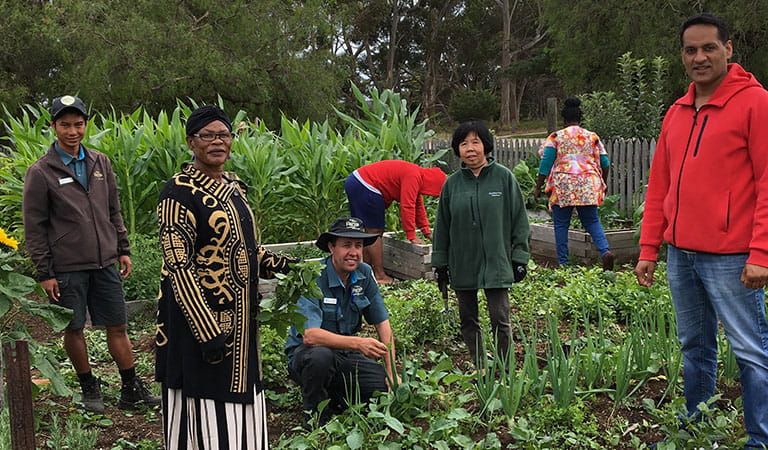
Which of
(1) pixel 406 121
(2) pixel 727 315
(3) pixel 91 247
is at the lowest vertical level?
(2) pixel 727 315

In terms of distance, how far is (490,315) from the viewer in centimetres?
460

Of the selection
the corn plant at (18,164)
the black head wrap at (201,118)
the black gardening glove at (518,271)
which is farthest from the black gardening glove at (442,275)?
the corn plant at (18,164)

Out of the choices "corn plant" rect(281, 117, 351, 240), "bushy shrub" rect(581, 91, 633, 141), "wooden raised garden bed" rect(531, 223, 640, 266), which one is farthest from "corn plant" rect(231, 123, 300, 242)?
"bushy shrub" rect(581, 91, 633, 141)

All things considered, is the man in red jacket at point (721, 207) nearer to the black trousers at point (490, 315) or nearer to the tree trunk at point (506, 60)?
the black trousers at point (490, 315)

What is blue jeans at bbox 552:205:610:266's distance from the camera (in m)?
7.61

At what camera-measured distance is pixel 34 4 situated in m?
24.1

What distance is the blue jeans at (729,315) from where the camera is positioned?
318cm

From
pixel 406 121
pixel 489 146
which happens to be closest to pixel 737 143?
pixel 489 146

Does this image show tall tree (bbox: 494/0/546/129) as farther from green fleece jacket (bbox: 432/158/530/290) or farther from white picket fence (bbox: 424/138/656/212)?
green fleece jacket (bbox: 432/158/530/290)

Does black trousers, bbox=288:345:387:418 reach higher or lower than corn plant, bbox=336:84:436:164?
lower

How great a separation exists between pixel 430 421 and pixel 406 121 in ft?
22.5

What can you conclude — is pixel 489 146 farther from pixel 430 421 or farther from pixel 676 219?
pixel 430 421

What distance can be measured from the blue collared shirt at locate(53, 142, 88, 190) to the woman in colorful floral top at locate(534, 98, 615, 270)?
470 cm

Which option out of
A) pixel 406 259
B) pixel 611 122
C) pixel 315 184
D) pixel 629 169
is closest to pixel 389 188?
pixel 406 259
